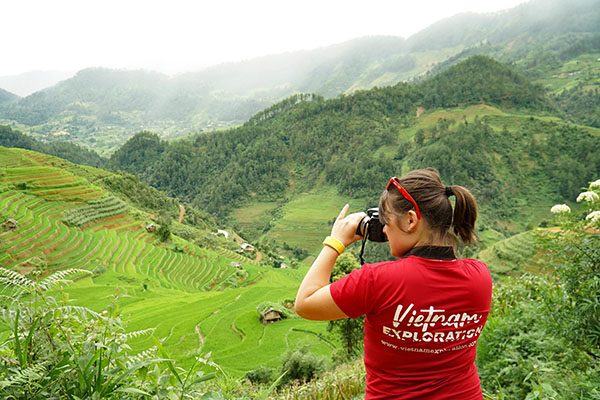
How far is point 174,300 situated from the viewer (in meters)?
19.6

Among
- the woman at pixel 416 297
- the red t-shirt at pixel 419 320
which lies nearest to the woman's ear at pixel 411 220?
the woman at pixel 416 297

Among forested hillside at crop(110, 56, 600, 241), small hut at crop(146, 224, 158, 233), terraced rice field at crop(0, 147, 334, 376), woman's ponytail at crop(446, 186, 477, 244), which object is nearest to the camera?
woman's ponytail at crop(446, 186, 477, 244)

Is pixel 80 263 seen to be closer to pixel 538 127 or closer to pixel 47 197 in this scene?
pixel 47 197

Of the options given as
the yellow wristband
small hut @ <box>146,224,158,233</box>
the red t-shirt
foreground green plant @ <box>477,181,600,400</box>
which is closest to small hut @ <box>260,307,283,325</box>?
foreground green plant @ <box>477,181,600,400</box>

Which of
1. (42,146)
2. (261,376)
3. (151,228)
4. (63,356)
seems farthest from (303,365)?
(42,146)

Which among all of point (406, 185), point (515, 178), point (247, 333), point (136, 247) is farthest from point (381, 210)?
point (515, 178)

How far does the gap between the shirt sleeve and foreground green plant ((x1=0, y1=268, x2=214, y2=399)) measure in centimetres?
62

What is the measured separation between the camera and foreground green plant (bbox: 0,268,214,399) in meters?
1.09

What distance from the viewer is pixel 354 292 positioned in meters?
1.13

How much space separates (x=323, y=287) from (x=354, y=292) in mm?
143

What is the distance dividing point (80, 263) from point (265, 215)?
64.2 meters

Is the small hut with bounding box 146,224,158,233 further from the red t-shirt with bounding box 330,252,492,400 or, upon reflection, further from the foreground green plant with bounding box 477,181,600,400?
the red t-shirt with bounding box 330,252,492,400

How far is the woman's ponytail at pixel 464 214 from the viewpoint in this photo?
4.36 feet

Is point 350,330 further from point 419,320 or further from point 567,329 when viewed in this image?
point 419,320
